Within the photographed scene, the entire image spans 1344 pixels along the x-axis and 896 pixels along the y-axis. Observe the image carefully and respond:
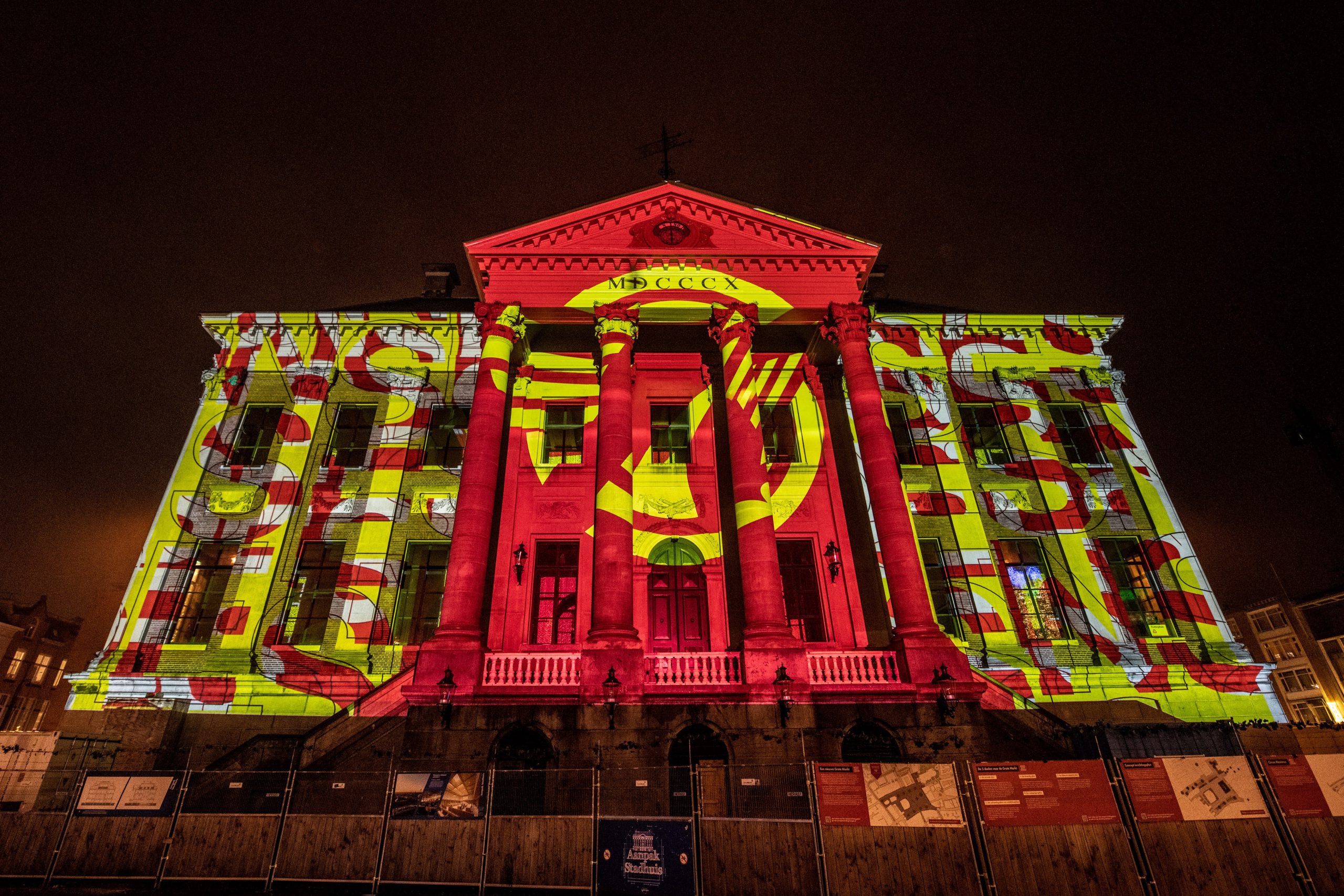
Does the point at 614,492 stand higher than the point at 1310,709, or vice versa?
the point at 614,492

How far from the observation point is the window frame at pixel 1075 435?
74.2 ft

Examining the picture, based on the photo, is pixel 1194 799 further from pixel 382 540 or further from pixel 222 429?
pixel 222 429

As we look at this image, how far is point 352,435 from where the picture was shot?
22.3 metres

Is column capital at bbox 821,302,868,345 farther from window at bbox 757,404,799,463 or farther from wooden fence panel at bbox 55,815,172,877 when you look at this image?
wooden fence panel at bbox 55,815,172,877

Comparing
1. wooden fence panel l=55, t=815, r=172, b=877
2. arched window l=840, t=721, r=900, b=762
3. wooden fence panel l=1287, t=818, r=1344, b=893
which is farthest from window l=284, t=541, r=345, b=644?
wooden fence panel l=1287, t=818, r=1344, b=893

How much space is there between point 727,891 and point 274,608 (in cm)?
1653

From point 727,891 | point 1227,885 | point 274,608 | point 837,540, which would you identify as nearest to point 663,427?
point 837,540

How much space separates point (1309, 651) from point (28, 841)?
81977 millimetres

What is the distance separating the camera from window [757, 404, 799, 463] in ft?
71.5

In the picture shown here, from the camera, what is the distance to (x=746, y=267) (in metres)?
20.7

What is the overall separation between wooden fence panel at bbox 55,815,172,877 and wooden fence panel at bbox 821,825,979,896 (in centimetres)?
1043

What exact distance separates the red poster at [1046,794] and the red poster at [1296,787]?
2.40 meters

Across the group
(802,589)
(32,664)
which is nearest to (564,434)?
(802,589)

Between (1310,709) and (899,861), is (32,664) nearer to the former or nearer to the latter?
(899,861)
